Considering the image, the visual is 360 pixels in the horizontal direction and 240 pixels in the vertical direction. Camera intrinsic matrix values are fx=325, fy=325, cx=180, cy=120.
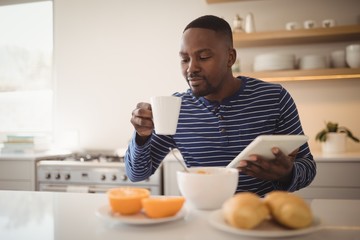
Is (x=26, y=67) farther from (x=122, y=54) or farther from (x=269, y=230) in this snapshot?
(x=269, y=230)

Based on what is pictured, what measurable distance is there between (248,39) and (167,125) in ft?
6.42

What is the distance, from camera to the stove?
2.34m

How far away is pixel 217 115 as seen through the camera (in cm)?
125

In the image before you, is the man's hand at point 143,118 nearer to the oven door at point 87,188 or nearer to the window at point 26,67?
the oven door at point 87,188

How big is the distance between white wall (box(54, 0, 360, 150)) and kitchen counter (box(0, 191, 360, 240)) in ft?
6.79

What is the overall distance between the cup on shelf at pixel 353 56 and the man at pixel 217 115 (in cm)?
141

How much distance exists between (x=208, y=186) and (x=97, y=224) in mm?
249

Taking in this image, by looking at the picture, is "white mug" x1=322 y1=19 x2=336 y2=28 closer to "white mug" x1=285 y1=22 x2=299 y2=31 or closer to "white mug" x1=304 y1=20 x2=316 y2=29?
"white mug" x1=304 y1=20 x2=316 y2=29

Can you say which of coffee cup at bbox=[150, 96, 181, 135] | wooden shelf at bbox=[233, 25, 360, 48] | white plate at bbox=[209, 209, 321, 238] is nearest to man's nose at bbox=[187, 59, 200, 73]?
coffee cup at bbox=[150, 96, 181, 135]

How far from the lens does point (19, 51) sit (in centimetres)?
340

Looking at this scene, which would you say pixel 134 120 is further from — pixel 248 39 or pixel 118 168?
pixel 248 39

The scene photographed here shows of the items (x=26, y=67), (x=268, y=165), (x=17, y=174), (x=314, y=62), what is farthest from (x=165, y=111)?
(x=26, y=67)

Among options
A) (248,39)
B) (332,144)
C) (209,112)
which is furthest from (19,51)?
(332,144)

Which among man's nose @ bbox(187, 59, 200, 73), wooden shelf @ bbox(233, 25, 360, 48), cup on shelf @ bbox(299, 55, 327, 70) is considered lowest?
man's nose @ bbox(187, 59, 200, 73)
